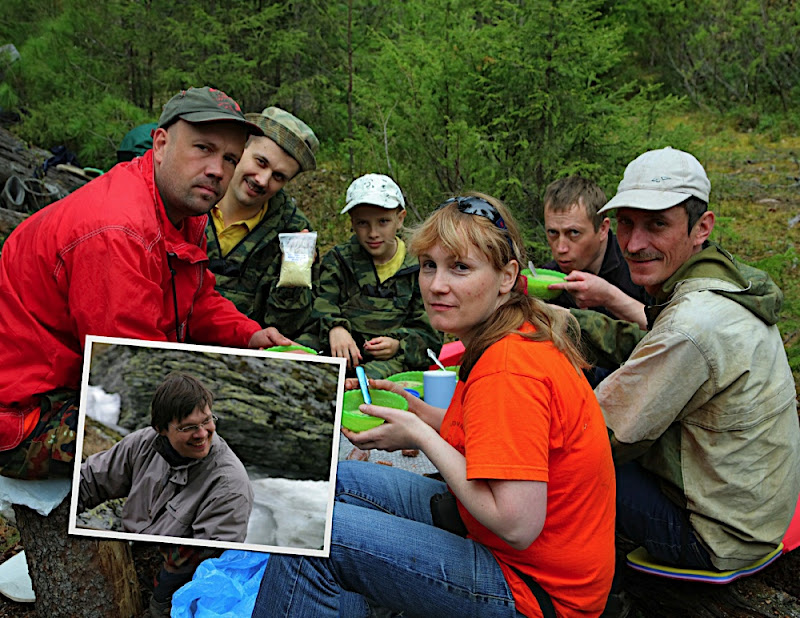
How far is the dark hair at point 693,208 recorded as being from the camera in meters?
2.24

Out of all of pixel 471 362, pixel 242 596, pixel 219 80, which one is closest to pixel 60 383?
pixel 242 596

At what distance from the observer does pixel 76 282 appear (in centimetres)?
172

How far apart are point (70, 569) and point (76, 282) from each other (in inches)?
43.7

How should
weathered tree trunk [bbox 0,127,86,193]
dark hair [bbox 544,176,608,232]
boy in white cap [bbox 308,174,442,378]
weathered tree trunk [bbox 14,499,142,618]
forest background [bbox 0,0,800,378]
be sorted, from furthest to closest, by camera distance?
weathered tree trunk [bbox 0,127,86,193] → forest background [bbox 0,0,800,378] → boy in white cap [bbox 308,174,442,378] → dark hair [bbox 544,176,608,232] → weathered tree trunk [bbox 14,499,142,618]

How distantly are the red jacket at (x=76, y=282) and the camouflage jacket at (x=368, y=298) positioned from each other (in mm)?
1988

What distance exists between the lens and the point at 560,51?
4.88 m

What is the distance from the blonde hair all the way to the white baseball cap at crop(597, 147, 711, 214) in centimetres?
71

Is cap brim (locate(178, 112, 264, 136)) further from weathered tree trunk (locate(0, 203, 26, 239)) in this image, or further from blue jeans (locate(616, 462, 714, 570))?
weathered tree trunk (locate(0, 203, 26, 239))

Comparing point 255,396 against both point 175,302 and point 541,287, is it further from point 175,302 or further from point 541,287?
point 541,287

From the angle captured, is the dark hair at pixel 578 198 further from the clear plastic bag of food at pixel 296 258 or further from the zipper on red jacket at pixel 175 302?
the zipper on red jacket at pixel 175 302

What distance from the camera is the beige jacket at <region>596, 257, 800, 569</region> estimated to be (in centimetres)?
191

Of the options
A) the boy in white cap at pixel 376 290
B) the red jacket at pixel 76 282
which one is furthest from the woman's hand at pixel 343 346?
the red jacket at pixel 76 282

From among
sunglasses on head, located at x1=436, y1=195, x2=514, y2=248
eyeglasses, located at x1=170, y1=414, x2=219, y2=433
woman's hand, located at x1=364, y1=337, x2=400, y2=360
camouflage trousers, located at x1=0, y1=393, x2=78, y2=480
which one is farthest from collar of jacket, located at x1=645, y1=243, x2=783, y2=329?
camouflage trousers, located at x1=0, y1=393, x2=78, y2=480

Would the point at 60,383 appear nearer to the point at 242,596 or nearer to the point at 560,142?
the point at 242,596
